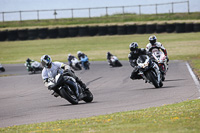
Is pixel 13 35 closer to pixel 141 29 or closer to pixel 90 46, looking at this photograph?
pixel 90 46

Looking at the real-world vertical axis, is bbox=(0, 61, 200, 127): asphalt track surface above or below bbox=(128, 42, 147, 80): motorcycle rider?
below

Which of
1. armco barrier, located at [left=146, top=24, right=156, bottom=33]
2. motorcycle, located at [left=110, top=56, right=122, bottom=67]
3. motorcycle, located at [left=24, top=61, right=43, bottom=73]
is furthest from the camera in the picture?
armco barrier, located at [left=146, top=24, right=156, bottom=33]

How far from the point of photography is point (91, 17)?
61.1 meters

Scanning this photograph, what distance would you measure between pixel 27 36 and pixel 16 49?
1.80 meters

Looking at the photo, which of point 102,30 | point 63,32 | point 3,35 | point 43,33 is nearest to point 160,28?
point 102,30

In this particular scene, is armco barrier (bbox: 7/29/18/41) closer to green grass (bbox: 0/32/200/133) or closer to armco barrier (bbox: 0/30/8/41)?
armco barrier (bbox: 0/30/8/41)

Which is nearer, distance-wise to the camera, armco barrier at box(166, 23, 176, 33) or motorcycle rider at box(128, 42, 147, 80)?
motorcycle rider at box(128, 42, 147, 80)

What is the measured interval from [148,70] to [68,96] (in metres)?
3.88

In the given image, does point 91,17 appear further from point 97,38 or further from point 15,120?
point 15,120

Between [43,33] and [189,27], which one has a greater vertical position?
[189,27]

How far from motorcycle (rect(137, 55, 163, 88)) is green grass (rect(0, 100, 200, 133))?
5.51m

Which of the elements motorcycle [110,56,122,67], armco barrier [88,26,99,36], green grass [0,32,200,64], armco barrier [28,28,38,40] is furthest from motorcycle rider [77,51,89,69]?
armco barrier [28,28,38,40]

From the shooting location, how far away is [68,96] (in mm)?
12539

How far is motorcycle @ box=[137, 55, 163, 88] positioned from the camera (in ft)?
50.9
